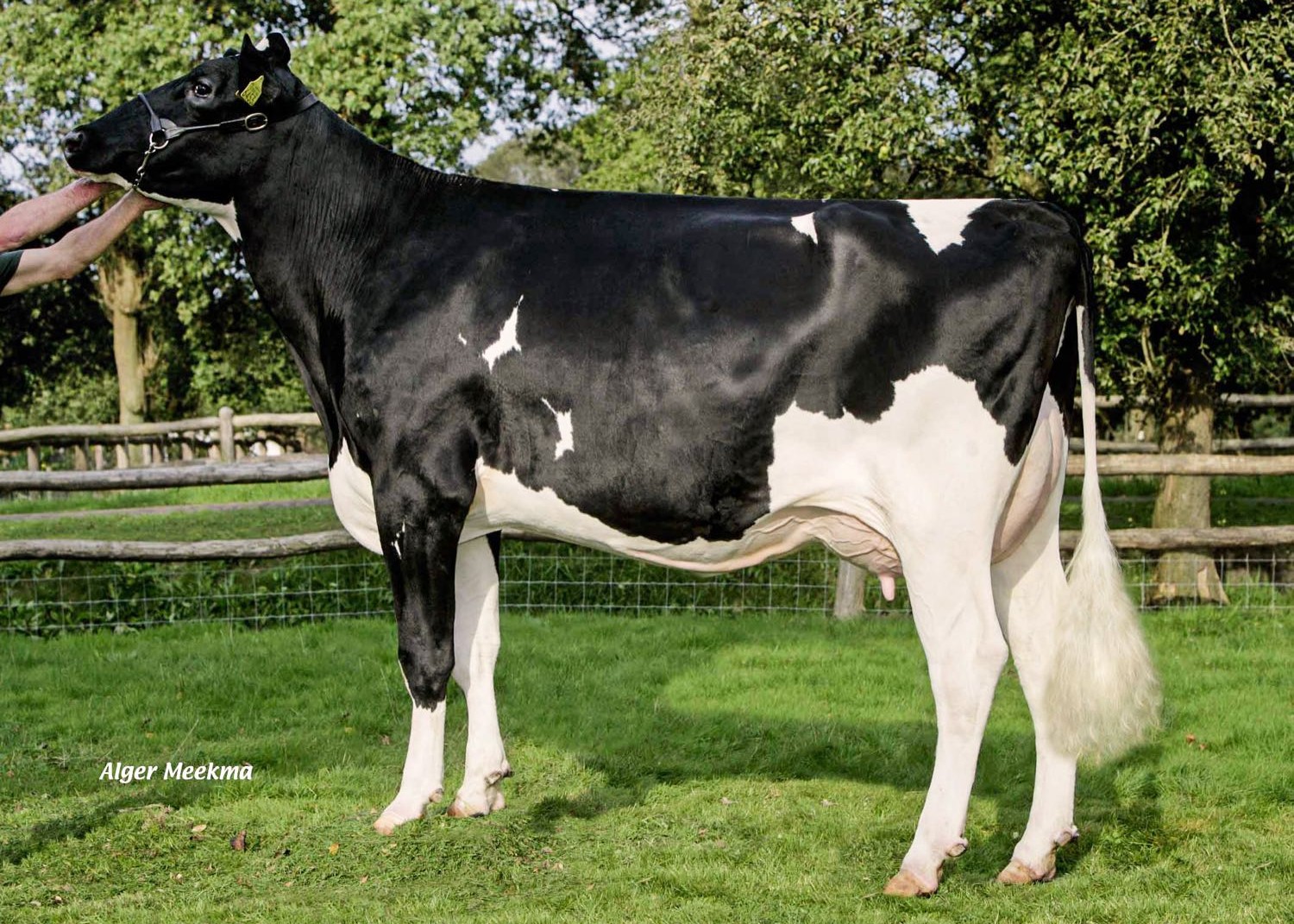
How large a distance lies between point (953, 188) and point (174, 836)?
860cm

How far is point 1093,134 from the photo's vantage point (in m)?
9.25

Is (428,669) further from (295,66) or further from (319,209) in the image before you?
(295,66)

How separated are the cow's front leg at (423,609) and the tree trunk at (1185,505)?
804 centimetres

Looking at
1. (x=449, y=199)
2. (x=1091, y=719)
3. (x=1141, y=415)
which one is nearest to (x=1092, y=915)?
(x=1091, y=719)

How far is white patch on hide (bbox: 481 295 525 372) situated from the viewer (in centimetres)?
442

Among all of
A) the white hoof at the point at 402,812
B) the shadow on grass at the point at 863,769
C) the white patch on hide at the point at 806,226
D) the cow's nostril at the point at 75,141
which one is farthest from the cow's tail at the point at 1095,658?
the cow's nostril at the point at 75,141

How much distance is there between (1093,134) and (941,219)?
5.56 m

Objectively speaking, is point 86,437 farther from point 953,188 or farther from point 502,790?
point 502,790

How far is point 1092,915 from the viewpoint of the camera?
406 centimetres

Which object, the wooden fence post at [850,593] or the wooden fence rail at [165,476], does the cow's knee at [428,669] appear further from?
the wooden fence rail at [165,476]

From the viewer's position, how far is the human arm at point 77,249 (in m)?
4.78

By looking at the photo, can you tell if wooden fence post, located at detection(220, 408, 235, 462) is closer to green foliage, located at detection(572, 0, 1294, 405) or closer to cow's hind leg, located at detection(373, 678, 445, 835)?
green foliage, located at detection(572, 0, 1294, 405)

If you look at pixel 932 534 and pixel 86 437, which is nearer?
pixel 932 534

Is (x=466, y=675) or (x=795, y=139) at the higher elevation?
(x=795, y=139)
